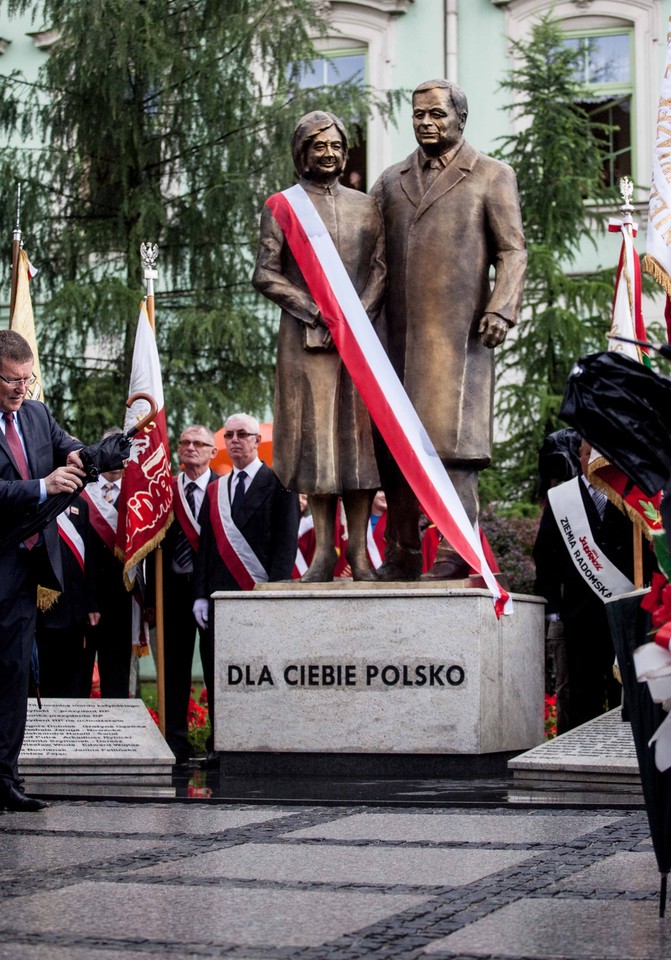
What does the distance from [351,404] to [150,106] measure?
885 cm

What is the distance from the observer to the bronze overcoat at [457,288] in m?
8.19

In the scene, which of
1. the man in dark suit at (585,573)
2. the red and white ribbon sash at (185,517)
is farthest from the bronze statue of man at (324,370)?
the red and white ribbon sash at (185,517)

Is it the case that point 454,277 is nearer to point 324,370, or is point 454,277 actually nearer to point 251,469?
point 324,370

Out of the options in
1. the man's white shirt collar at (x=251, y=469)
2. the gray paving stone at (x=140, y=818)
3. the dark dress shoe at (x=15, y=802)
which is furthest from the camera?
the man's white shirt collar at (x=251, y=469)

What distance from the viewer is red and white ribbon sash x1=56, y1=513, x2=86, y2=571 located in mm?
10172

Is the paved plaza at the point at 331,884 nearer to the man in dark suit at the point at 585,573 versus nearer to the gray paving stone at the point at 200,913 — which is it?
the gray paving stone at the point at 200,913

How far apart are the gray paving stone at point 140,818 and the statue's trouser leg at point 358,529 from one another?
2236 mm

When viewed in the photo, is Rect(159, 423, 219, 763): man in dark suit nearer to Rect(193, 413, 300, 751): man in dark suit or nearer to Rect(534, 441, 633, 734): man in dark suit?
Rect(193, 413, 300, 751): man in dark suit

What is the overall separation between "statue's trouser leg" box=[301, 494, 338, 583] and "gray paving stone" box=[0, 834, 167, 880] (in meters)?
3.13

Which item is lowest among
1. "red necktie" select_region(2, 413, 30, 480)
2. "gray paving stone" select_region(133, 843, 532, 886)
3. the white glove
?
"gray paving stone" select_region(133, 843, 532, 886)

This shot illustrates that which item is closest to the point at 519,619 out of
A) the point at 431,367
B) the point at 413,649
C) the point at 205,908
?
the point at 413,649

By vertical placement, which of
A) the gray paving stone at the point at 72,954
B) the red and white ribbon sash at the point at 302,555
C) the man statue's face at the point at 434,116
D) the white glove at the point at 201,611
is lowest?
the white glove at the point at 201,611

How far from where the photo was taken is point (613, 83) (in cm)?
2167

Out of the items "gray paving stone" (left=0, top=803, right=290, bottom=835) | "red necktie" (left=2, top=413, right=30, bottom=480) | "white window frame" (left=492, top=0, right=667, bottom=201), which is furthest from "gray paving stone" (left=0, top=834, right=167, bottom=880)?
"white window frame" (left=492, top=0, right=667, bottom=201)
